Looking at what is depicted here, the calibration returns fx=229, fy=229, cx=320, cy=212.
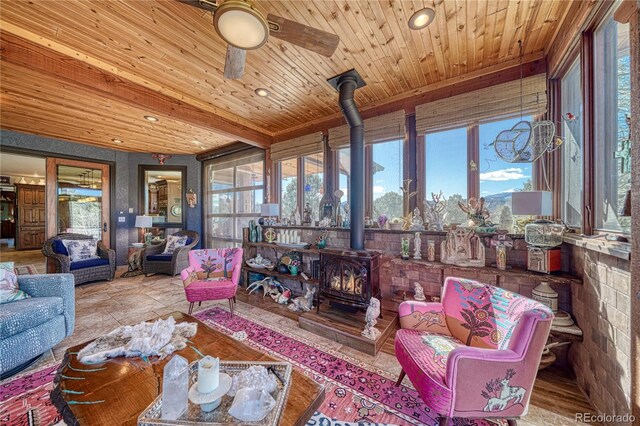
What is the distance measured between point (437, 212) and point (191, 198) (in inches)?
224

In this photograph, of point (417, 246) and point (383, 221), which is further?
point (383, 221)

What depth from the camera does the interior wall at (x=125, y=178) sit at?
495 cm

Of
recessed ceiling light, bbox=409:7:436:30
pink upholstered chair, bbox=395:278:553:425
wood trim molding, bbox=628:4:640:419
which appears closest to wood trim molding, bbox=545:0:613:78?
wood trim molding, bbox=628:4:640:419

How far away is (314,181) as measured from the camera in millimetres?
4035

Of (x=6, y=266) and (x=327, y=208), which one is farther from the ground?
(x=327, y=208)

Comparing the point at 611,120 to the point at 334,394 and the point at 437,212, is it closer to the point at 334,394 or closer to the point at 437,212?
the point at 437,212

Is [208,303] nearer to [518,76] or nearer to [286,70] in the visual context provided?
[286,70]

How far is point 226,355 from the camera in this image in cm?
148

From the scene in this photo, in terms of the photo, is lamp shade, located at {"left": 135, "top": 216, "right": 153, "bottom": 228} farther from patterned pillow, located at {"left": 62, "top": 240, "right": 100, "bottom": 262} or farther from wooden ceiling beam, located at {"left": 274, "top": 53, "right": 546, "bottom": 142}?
wooden ceiling beam, located at {"left": 274, "top": 53, "right": 546, "bottom": 142}

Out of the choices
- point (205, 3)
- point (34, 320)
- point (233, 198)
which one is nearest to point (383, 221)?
point (205, 3)

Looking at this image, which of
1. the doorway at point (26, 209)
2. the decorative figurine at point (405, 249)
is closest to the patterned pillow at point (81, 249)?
the doorway at point (26, 209)

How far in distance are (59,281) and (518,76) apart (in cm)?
507

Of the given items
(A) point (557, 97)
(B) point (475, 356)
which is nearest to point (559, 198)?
(A) point (557, 97)

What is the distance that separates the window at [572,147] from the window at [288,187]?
343 cm
